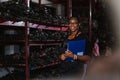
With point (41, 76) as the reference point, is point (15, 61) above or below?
above

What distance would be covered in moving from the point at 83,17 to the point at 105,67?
521cm

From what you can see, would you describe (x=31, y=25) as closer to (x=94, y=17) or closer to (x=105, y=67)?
(x=105, y=67)

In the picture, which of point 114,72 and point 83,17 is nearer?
point 114,72

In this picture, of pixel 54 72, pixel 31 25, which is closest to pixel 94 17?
pixel 54 72

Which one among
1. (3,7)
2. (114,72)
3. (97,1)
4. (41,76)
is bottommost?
(41,76)

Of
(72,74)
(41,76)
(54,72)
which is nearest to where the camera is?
(72,74)

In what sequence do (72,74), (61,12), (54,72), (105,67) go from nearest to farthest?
(105,67) < (72,74) < (54,72) < (61,12)

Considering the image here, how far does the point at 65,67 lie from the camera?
8.15 ft

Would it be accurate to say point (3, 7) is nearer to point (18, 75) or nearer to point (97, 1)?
point (18, 75)

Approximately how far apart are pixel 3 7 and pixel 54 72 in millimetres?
1680

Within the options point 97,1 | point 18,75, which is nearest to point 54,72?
point 18,75

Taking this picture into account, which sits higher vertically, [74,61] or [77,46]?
[77,46]

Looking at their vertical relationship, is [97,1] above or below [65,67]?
above

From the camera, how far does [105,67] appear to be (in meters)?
0.93
